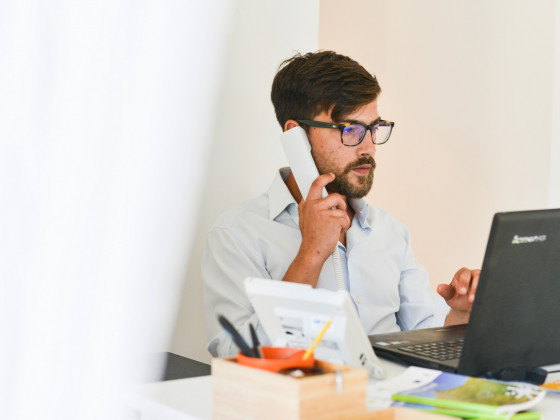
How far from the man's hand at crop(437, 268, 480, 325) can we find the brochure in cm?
57

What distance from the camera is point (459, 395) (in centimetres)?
107

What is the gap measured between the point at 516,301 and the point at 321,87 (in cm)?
108

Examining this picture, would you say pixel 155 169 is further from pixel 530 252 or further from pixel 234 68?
pixel 234 68

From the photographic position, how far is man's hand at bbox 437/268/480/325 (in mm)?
1720

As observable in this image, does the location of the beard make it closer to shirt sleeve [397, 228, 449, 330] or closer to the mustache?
the mustache

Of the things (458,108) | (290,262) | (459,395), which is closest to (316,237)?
(290,262)

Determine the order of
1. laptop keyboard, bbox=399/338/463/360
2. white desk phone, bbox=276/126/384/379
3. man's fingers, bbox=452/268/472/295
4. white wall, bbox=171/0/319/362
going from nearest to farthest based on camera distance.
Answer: white desk phone, bbox=276/126/384/379
laptop keyboard, bbox=399/338/463/360
man's fingers, bbox=452/268/472/295
white wall, bbox=171/0/319/362

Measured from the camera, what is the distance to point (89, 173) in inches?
42.7

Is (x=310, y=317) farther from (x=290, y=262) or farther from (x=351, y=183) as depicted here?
(x=351, y=183)

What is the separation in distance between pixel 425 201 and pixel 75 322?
2.81 metres

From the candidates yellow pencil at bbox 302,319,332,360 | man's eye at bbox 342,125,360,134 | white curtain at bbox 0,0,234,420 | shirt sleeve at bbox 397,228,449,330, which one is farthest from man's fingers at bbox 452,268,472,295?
white curtain at bbox 0,0,234,420

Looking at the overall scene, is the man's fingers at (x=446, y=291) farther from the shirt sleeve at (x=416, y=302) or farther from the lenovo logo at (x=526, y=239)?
the lenovo logo at (x=526, y=239)

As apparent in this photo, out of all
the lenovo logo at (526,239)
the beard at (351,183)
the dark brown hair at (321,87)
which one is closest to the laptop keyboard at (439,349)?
the lenovo logo at (526,239)

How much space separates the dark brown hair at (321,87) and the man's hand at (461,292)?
24.6 inches
